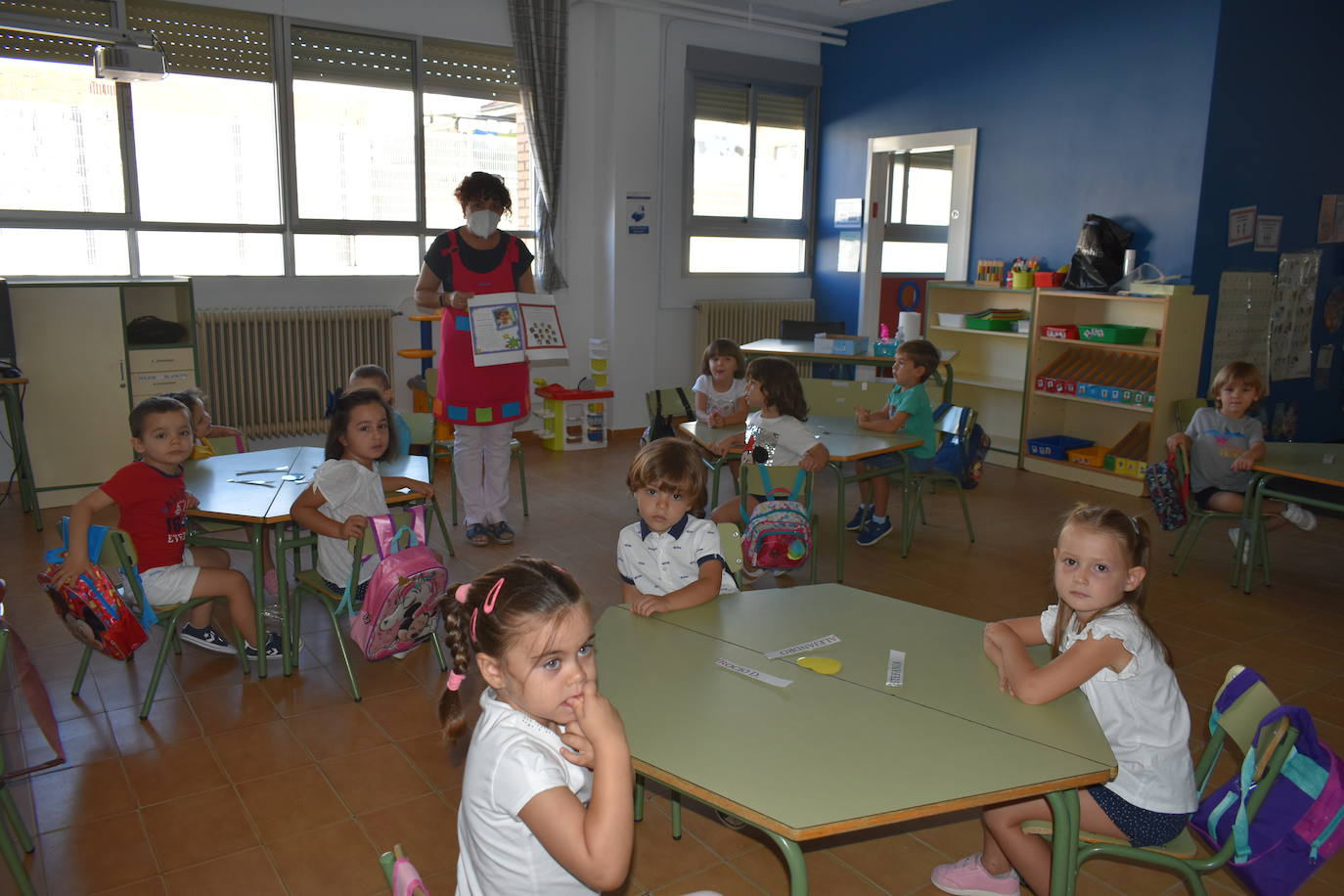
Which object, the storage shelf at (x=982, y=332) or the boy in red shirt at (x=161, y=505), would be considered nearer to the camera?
the boy in red shirt at (x=161, y=505)

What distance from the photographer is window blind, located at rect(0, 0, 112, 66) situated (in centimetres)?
579

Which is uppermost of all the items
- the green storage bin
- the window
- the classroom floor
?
the window

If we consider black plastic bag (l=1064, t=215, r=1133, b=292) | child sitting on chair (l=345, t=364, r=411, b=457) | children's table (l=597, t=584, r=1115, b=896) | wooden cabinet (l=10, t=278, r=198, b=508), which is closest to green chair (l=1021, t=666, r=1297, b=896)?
children's table (l=597, t=584, r=1115, b=896)

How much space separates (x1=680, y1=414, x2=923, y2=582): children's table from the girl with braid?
2995 millimetres

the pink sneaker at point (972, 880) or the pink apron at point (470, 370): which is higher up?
the pink apron at point (470, 370)

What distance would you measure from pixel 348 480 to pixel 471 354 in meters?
1.67

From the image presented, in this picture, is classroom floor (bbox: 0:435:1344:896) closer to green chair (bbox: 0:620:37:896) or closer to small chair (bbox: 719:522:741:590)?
green chair (bbox: 0:620:37:896)

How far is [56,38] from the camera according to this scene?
5938mm

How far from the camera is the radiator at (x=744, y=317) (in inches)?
337

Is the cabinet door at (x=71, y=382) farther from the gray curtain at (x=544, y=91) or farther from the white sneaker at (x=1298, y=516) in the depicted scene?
the white sneaker at (x=1298, y=516)

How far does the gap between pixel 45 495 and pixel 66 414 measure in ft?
1.60

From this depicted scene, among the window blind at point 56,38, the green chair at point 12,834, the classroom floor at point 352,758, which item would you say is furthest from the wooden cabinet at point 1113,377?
the window blind at point 56,38

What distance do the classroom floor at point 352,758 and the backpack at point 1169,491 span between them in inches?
12.5

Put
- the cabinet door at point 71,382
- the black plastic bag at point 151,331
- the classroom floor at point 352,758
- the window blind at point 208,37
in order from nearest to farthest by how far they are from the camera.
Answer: the classroom floor at point 352,758, the cabinet door at point 71,382, the black plastic bag at point 151,331, the window blind at point 208,37
